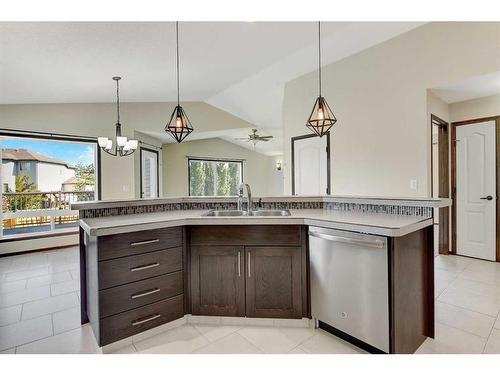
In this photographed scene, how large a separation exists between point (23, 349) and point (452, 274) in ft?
14.0

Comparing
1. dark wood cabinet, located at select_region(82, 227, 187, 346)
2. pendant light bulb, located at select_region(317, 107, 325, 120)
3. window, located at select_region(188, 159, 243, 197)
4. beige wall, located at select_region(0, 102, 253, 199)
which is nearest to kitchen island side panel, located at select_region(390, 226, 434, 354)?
pendant light bulb, located at select_region(317, 107, 325, 120)

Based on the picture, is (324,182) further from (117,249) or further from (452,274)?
(117,249)

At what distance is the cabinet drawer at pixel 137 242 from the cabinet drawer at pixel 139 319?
41 centimetres

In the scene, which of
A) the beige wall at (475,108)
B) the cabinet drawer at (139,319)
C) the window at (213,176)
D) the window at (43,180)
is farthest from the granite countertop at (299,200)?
the window at (213,176)

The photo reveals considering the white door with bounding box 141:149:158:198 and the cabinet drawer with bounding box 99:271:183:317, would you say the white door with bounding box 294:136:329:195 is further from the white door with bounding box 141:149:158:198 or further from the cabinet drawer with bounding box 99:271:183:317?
the white door with bounding box 141:149:158:198

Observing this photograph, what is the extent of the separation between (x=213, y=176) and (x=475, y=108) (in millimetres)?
6026

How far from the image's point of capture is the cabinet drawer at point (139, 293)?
71.0 inches

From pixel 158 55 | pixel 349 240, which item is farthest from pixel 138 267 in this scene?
pixel 158 55

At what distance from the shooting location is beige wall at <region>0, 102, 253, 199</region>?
14.9 ft

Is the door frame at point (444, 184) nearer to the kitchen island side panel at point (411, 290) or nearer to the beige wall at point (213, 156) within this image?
the kitchen island side panel at point (411, 290)

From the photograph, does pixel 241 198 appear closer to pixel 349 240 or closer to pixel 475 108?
pixel 349 240

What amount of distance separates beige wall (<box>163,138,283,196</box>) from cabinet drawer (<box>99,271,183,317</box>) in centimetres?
488

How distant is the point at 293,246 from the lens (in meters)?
2.06

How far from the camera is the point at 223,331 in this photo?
6.79 ft
